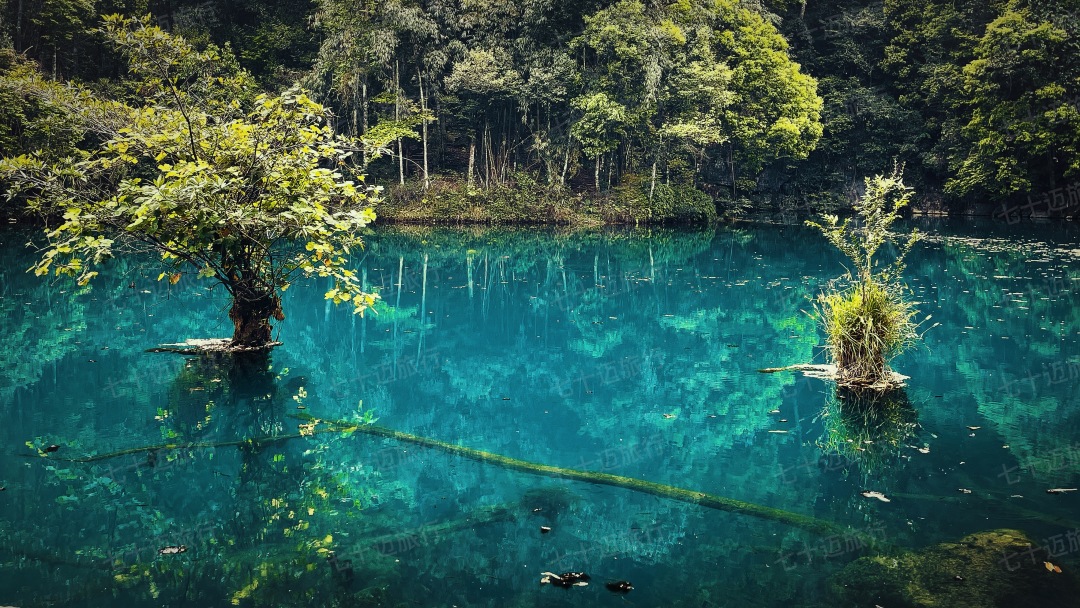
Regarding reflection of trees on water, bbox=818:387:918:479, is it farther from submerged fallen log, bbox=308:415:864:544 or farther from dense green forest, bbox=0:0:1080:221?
dense green forest, bbox=0:0:1080:221

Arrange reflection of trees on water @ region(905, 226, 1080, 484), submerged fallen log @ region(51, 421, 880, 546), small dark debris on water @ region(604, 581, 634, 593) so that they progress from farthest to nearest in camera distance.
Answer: reflection of trees on water @ region(905, 226, 1080, 484) → submerged fallen log @ region(51, 421, 880, 546) → small dark debris on water @ region(604, 581, 634, 593)

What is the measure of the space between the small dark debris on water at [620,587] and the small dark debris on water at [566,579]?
0.47 feet

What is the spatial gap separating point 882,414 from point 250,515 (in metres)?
6.12

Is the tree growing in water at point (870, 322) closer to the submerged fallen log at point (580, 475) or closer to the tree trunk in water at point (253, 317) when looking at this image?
the submerged fallen log at point (580, 475)

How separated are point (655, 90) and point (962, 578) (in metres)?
28.4

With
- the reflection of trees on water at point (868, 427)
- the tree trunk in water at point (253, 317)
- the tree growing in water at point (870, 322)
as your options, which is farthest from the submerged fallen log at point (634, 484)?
the tree growing in water at point (870, 322)

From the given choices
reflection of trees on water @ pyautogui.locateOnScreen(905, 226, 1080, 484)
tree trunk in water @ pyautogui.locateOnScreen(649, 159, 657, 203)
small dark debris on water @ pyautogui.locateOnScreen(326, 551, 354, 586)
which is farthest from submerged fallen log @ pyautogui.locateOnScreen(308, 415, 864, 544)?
tree trunk in water @ pyautogui.locateOnScreen(649, 159, 657, 203)

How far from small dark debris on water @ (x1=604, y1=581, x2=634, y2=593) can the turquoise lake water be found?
9cm

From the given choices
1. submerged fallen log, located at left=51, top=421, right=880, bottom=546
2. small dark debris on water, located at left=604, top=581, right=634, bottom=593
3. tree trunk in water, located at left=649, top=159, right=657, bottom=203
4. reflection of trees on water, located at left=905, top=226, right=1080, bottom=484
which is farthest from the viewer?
tree trunk in water, located at left=649, top=159, right=657, bottom=203

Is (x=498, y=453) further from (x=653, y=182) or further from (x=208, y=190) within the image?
(x=653, y=182)

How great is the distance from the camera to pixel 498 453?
668 centimetres

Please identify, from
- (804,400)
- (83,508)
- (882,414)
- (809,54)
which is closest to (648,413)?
(804,400)

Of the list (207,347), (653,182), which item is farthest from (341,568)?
(653,182)

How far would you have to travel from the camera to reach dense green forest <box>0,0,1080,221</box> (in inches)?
1233
